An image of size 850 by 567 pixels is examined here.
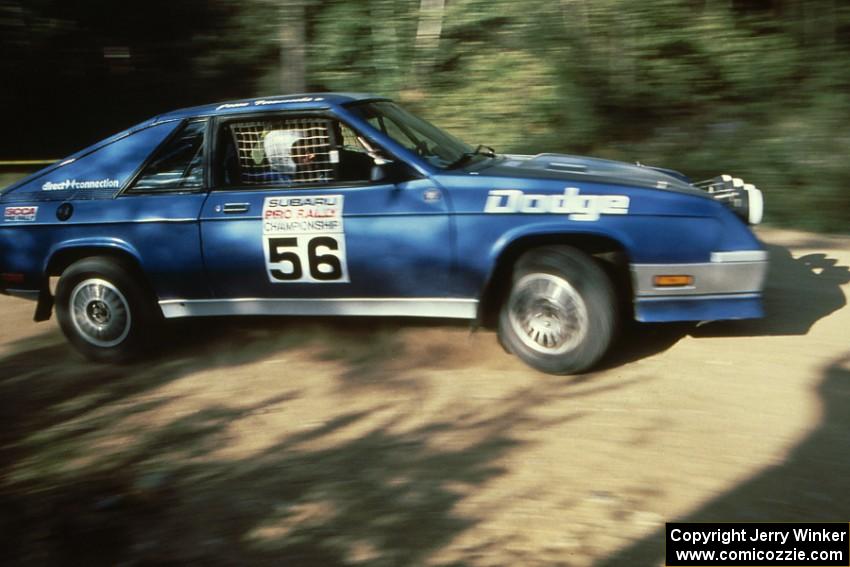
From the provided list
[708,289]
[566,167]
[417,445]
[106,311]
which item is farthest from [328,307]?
[708,289]

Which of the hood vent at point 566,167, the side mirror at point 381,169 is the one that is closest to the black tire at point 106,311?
the side mirror at point 381,169

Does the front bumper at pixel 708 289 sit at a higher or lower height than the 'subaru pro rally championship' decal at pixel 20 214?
lower

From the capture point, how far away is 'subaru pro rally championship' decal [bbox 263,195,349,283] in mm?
5316

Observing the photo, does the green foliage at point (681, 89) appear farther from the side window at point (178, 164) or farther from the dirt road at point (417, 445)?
the side window at point (178, 164)

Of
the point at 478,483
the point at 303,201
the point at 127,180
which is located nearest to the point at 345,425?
the point at 478,483

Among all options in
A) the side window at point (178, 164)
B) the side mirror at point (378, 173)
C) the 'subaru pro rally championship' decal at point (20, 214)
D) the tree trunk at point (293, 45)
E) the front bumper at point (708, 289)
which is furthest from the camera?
the tree trunk at point (293, 45)

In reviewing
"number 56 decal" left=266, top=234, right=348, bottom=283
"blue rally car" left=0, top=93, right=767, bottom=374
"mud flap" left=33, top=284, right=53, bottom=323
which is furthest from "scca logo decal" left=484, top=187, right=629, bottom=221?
"mud flap" left=33, top=284, right=53, bottom=323

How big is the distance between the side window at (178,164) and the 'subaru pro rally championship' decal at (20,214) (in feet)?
2.54

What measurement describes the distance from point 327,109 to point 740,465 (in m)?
3.22

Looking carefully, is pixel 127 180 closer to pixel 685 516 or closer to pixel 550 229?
pixel 550 229

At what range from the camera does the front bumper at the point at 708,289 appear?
485cm

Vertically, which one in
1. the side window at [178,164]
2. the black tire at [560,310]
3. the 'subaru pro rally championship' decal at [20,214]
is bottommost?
the black tire at [560,310]

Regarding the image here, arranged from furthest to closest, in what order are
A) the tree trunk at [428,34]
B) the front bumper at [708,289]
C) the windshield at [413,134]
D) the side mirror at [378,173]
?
the tree trunk at [428,34]
the windshield at [413,134]
the side mirror at [378,173]
the front bumper at [708,289]

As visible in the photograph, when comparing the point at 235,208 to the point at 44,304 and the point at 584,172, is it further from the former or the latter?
the point at 584,172
